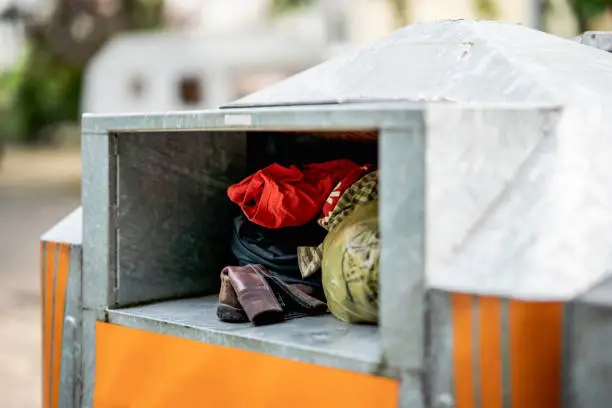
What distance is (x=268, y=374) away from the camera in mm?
1673

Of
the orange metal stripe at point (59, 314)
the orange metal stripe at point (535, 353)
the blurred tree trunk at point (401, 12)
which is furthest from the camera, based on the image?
the blurred tree trunk at point (401, 12)

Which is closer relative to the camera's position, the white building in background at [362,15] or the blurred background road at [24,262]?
the blurred background road at [24,262]

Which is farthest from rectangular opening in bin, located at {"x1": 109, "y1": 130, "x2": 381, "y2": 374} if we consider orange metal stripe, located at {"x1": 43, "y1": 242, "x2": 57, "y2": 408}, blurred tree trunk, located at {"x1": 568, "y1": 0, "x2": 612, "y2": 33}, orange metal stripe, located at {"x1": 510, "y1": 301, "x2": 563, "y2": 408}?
blurred tree trunk, located at {"x1": 568, "y1": 0, "x2": 612, "y2": 33}

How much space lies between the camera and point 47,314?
2.16m

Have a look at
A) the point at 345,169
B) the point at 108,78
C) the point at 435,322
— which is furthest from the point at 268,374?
the point at 108,78

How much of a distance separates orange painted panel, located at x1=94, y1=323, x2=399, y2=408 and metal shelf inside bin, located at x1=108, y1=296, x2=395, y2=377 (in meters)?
0.01

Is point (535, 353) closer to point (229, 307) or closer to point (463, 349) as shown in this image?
point (463, 349)

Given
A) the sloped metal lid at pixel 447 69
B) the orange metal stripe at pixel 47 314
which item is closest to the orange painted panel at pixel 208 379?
the orange metal stripe at pixel 47 314

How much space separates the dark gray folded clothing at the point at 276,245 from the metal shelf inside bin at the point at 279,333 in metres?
0.16

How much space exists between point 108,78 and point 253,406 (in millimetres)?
15559

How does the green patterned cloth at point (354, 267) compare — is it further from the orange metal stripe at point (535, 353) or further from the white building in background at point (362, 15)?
the white building in background at point (362, 15)

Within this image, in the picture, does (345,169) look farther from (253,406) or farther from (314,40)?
(314,40)

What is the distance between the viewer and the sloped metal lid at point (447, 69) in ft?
5.89

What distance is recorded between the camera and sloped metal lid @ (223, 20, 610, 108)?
70.7 inches
